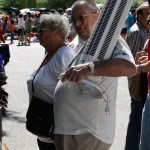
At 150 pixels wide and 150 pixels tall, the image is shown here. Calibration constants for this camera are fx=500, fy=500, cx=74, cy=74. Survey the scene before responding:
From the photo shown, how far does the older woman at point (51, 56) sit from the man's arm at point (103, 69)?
0.67m

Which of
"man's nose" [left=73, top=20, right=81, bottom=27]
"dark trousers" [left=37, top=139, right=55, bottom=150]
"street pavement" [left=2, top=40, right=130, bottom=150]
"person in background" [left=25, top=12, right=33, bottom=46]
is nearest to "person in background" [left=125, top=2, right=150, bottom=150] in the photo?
"street pavement" [left=2, top=40, right=130, bottom=150]

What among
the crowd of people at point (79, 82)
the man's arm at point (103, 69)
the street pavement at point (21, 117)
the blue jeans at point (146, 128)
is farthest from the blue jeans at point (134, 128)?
the man's arm at point (103, 69)

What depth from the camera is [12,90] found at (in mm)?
10656

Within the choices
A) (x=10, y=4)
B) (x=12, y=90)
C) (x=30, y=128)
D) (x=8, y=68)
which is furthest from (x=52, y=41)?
(x=10, y=4)

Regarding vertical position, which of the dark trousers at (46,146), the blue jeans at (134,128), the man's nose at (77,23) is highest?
the man's nose at (77,23)

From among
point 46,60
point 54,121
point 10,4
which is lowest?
point 10,4

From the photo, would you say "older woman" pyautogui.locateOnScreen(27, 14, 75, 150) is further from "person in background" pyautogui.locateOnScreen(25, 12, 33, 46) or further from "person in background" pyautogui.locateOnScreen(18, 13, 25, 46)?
"person in background" pyautogui.locateOnScreen(25, 12, 33, 46)

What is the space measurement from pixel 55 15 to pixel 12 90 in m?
7.07

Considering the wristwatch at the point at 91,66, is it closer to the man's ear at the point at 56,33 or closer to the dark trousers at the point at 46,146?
the man's ear at the point at 56,33

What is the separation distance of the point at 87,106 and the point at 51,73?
0.60 m

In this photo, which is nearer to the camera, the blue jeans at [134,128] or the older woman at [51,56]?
the older woman at [51,56]

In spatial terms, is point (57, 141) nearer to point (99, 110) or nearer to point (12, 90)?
point (99, 110)

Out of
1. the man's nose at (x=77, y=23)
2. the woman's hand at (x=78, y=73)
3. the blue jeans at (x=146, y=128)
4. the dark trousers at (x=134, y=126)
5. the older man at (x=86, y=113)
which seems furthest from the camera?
the dark trousers at (x=134, y=126)

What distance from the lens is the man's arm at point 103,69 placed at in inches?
114
